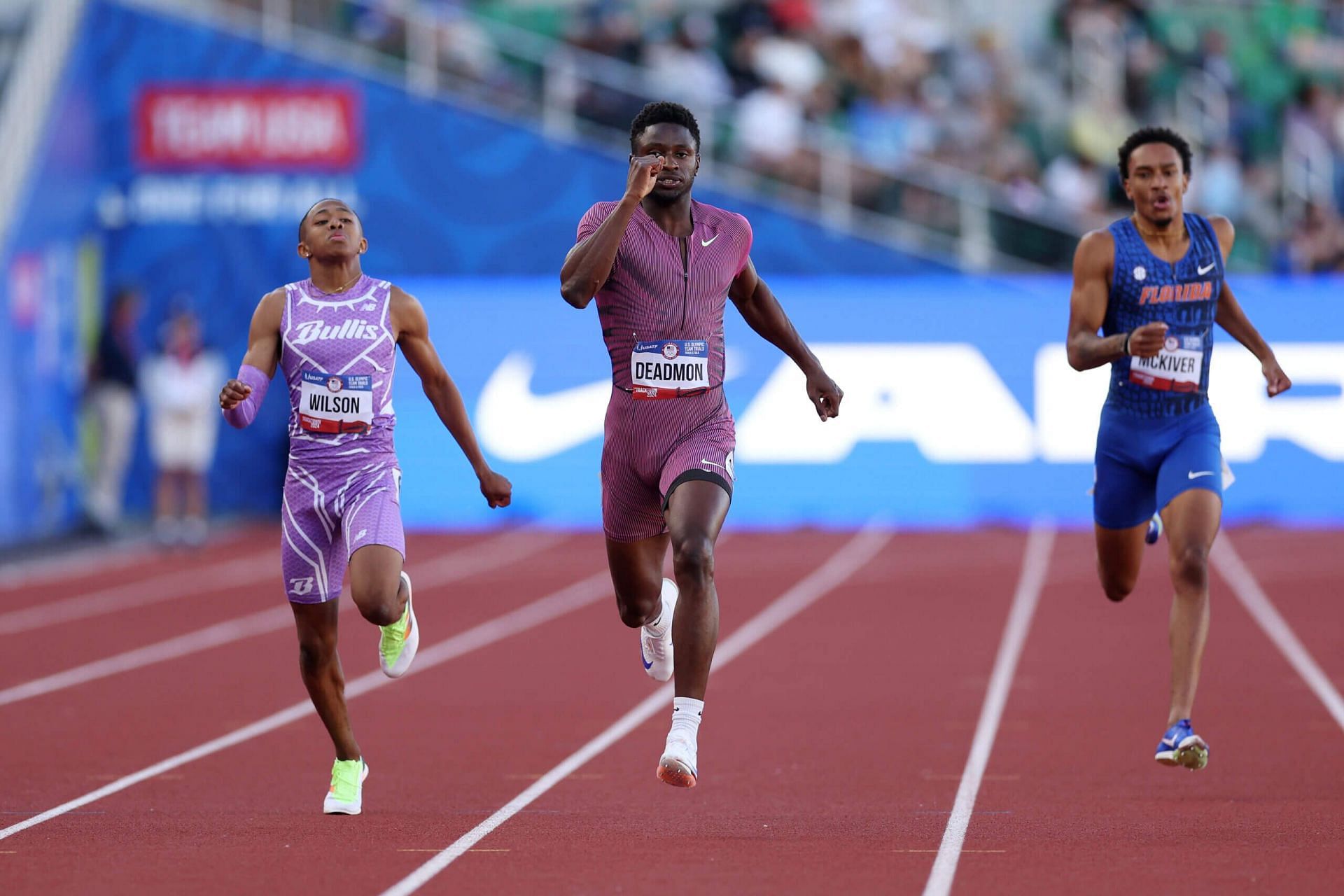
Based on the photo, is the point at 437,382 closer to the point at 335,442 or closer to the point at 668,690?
the point at 335,442

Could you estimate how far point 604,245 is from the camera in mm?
5996

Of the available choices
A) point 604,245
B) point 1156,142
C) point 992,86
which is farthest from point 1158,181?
point 992,86

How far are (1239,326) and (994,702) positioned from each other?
2.25 meters

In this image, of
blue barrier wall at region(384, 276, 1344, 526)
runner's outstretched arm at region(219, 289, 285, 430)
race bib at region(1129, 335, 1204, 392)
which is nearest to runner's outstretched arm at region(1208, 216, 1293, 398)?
race bib at region(1129, 335, 1204, 392)

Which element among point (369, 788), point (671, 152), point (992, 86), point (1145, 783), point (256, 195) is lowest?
point (369, 788)

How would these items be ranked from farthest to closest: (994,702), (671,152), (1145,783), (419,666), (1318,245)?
(1318,245)
(419,666)
(994,702)
(1145,783)
(671,152)

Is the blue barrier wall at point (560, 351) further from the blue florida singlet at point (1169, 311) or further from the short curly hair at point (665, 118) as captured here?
the short curly hair at point (665, 118)

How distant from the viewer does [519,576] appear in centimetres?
1488

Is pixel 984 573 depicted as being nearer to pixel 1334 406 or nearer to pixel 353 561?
pixel 1334 406

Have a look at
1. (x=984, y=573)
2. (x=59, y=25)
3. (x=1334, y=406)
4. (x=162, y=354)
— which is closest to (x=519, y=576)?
(x=984, y=573)

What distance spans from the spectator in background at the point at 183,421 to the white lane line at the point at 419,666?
402cm

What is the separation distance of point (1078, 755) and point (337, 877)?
10.3 ft

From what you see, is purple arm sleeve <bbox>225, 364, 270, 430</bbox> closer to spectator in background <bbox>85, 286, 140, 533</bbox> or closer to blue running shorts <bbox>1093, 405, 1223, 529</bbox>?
blue running shorts <bbox>1093, 405, 1223, 529</bbox>

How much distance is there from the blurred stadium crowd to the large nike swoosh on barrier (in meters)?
2.83
